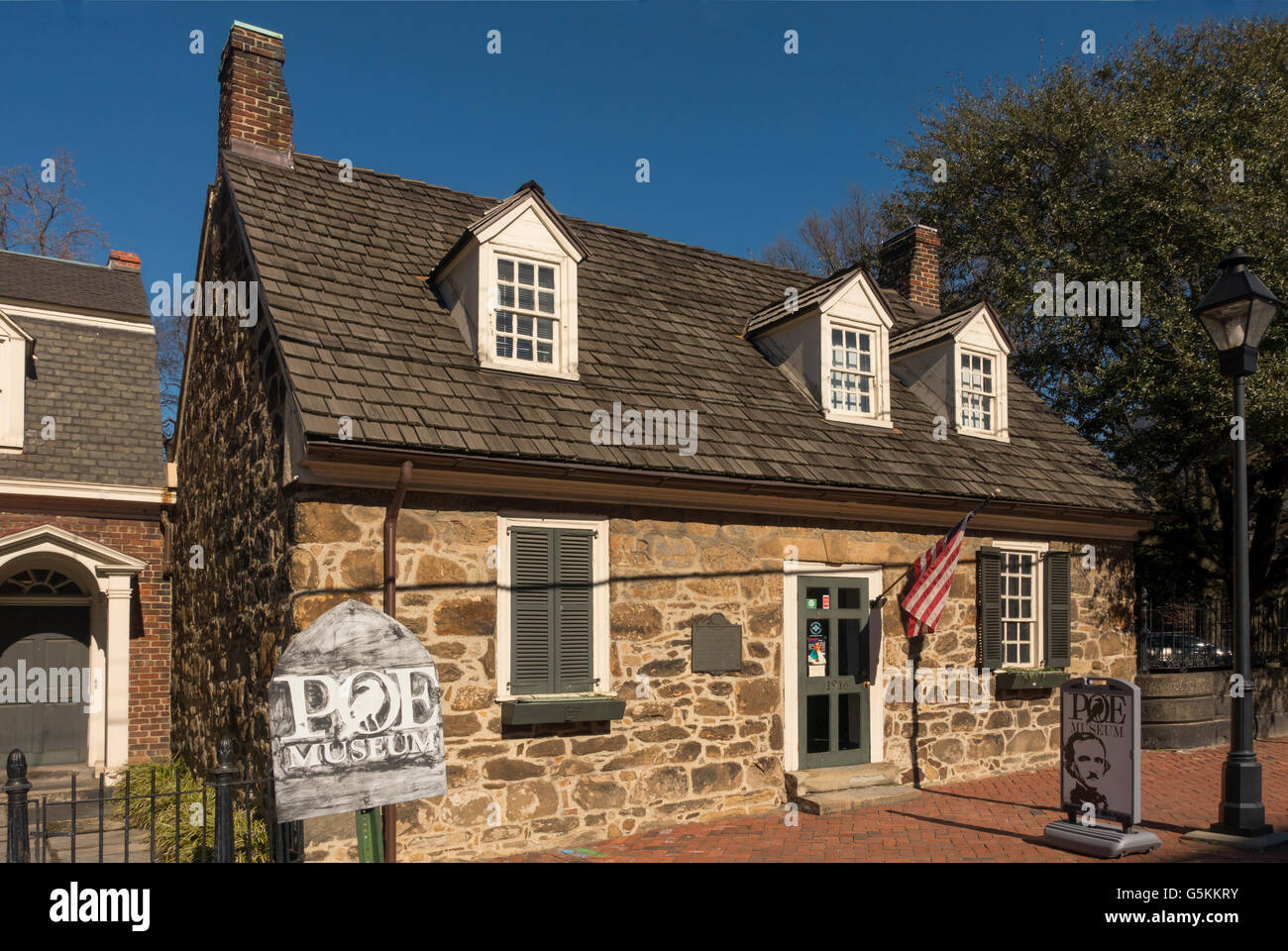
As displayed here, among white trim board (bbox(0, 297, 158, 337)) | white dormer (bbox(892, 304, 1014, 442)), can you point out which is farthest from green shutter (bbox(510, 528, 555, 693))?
white trim board (bbox(0, 297, 158, 337))

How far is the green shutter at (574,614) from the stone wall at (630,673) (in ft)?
0.77

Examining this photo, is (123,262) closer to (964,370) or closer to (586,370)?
(586,370)

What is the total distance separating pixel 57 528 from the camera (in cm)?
1243

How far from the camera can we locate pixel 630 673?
28.4 feet

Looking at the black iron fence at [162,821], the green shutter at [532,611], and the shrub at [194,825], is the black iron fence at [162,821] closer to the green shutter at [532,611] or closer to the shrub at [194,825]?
the shrub at [194,825]

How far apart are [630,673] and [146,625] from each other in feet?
26.1

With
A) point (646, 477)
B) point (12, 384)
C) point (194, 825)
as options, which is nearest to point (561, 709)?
point (646, 477)

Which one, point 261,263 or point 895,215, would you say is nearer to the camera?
point 261,263

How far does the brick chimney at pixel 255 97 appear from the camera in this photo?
1065cm

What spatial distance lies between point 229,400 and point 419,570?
12.5 ft

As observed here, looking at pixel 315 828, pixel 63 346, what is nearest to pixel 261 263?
pixel 315 828

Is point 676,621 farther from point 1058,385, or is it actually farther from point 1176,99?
point 1176,99

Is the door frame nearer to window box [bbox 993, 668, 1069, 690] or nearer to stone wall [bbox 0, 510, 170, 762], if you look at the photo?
window box [bbox 993, 668, 1069, 690]

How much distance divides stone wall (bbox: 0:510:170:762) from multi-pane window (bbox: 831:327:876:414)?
9.28 meters
